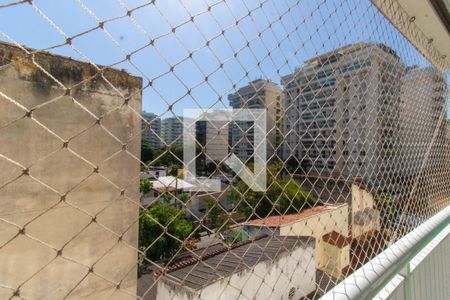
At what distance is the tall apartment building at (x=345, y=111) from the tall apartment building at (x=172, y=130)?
40cm

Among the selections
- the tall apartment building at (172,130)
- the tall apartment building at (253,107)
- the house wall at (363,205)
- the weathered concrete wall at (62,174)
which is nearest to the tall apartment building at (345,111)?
the tall apartment building at (253,107)

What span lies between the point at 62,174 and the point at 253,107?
78cm

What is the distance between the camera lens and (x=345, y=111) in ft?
3.67

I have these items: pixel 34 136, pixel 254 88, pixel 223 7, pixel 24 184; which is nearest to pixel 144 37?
pixel 223 7

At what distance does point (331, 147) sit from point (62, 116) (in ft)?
3.18

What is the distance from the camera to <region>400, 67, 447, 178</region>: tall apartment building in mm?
1625

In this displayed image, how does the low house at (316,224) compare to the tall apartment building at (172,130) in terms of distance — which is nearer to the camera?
the tall apartment building at (172,130)

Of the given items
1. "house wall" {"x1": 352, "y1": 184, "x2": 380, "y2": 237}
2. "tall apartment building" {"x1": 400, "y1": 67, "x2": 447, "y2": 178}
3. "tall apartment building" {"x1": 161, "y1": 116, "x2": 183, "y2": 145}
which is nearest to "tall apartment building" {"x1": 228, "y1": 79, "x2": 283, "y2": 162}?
"tall apartment building" {"x1": 161, "y1": 116, "x2": 183, "y2": 145}

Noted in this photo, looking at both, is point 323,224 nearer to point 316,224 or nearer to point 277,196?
point 277,196

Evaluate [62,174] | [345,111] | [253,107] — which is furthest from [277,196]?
[62,174]

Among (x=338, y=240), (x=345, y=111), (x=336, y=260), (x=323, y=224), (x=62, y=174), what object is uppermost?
(x=345, y=111)

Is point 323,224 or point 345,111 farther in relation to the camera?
point 323,224

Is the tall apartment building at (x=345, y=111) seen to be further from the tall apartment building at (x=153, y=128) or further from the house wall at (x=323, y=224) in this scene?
the tall apartment building at (x=153, y=128)

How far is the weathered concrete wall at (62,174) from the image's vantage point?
853 millimetres
